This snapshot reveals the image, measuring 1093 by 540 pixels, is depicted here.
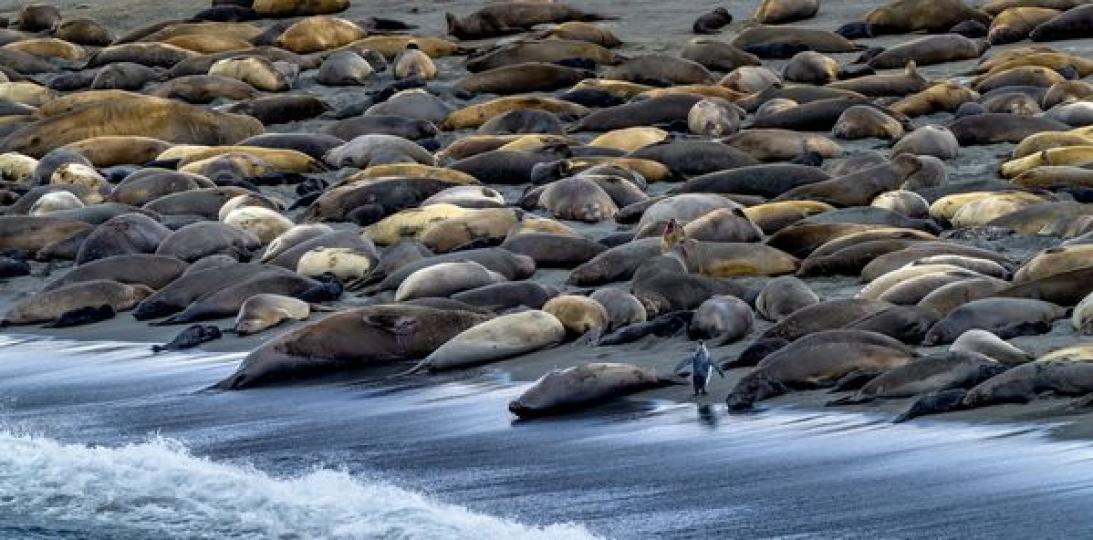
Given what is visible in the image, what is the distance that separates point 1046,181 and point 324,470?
593 centimetres

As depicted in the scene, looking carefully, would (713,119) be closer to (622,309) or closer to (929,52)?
(929,52)

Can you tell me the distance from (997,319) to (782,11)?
12.3 metres

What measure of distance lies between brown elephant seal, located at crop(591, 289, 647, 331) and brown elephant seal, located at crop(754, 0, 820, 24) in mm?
11299

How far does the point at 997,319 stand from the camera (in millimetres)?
→ 7777

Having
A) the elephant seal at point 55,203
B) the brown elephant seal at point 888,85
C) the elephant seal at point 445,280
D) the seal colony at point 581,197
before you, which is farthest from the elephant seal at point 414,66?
the elephant seal at point 445,280

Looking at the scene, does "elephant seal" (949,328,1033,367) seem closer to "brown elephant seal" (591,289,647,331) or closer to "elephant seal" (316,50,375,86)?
"brown elephant seal" (591,289,647,331)

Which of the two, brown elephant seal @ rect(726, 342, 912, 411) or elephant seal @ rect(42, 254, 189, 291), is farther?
elephant seal @ rect(42, 254, 189, 291)

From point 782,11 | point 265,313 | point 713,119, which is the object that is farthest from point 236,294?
point 782,11

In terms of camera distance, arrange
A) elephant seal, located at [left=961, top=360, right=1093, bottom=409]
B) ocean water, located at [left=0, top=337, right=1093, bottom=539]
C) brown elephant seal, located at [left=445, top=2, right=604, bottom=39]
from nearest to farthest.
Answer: ocean water, located at [left=0, top=337, right=1093, bottom=539] < elephant seal, located at [left=961, top=360, right=1093, bottom=409] < brown elephant seal, located at [left=445, top=2, right=604, bottom=39]

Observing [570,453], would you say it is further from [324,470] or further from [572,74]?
[572,74]

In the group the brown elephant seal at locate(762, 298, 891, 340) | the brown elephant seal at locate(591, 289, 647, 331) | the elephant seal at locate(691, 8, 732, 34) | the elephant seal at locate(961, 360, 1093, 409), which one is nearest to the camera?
the elephant seal at locate(961, 360, 1093, 409)

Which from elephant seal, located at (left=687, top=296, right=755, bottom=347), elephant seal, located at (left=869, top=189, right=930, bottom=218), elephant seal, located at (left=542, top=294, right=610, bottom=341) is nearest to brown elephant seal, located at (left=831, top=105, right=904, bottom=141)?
elephant seal, located at (left=869, top=189, right=930, bottom=218)

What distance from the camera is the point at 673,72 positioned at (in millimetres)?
16828

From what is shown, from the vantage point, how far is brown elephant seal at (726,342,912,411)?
7234 mm
